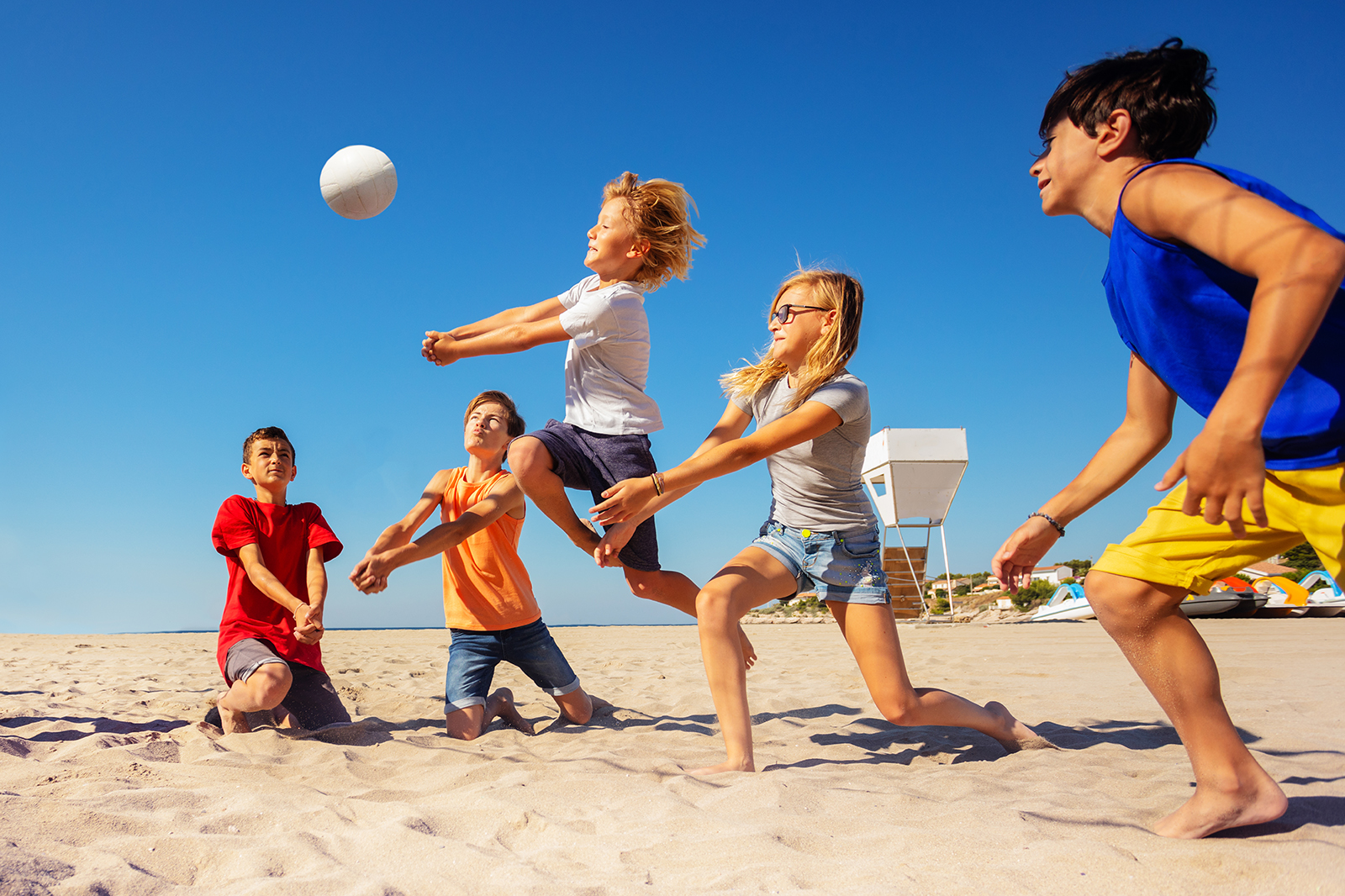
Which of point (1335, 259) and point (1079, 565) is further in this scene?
point (1079, 565)

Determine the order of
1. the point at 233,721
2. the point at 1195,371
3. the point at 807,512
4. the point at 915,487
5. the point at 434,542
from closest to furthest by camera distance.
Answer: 1. the point at 1195,371
2. the point at 807,512
3. the point at 233,721
4. the point at 434,542
5. the point at 915,487

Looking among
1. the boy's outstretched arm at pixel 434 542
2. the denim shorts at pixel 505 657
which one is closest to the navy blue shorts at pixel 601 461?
the boy's outstretched arm at pixel 434 542

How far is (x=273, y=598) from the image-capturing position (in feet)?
12.8

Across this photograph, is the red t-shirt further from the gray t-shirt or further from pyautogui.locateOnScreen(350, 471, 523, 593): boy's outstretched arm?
the gray t-shirt

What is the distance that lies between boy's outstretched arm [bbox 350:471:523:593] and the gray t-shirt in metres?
1.42

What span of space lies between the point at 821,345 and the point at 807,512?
693 mm

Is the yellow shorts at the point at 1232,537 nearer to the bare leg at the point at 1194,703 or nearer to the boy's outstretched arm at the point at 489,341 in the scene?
the bare leg at the point at 1194,703

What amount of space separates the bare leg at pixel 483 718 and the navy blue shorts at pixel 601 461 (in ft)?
3.86

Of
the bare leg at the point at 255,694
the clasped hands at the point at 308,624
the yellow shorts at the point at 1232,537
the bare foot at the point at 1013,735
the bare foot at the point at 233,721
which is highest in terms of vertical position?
the yellow shorts at the point at 1232,537

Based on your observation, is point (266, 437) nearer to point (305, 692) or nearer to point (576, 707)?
point (305, 692)

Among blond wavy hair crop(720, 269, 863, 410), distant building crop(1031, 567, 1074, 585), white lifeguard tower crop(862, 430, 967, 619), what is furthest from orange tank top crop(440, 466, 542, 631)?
distant building crop(1031, 567, 1074, 585)

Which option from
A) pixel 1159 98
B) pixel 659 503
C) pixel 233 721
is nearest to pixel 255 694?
pixel 233 721

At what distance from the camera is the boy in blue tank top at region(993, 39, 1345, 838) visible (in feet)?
5.00

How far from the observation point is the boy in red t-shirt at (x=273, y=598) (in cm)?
370
